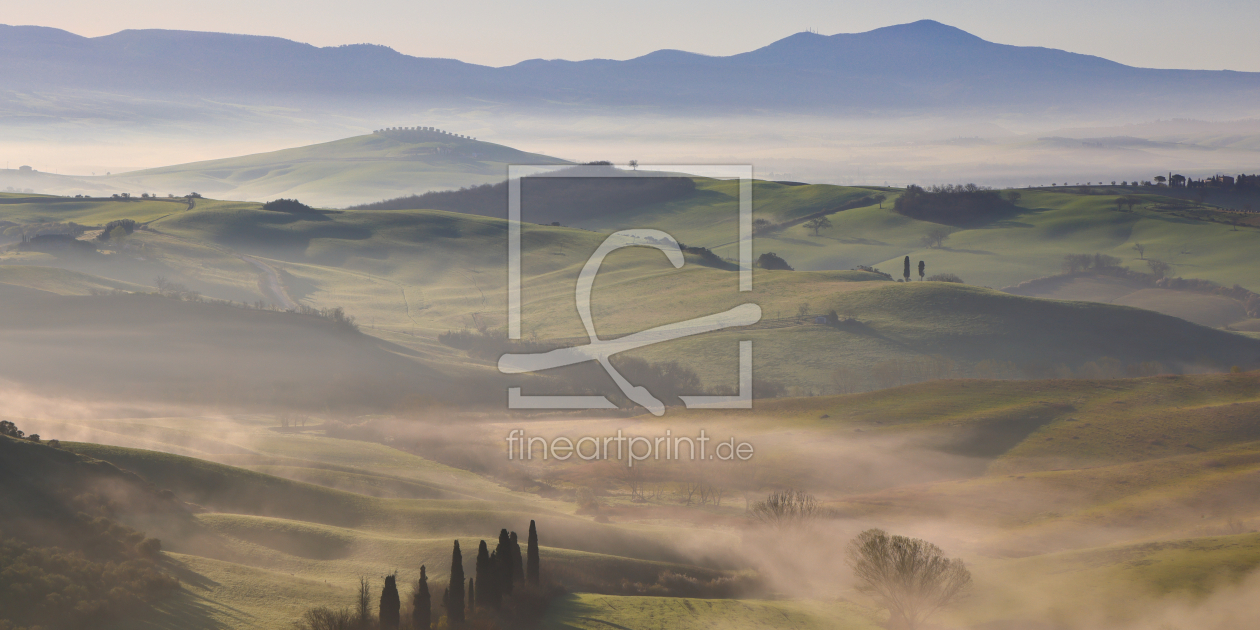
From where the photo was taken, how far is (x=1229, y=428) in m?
75.4

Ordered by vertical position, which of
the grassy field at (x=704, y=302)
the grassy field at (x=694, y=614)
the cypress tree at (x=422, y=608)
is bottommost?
the grassy field at (x=694, y=614)

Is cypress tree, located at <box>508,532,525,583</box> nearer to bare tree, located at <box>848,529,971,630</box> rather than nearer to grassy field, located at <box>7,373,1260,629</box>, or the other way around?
grassy field, located at <box>7,373,1260,629</box>

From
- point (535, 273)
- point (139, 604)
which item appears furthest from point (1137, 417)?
point (535, 273)

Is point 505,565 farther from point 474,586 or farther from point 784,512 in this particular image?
point 784,512

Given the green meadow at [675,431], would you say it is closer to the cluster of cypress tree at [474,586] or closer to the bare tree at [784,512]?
the bare tree at [784,512]

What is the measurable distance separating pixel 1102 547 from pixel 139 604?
152ft

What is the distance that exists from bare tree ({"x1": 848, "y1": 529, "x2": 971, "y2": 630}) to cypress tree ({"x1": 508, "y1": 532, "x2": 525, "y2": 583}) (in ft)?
52.5

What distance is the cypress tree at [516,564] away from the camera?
45.8 meters

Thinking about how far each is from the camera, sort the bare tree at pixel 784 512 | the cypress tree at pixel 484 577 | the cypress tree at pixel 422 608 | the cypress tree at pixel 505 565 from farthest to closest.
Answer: the bare tree at pixel 784 512 < the cypress tree at pixel 505 565 < the cypress tree at pixel 484 577 < the cypress tree at pixel 422 608

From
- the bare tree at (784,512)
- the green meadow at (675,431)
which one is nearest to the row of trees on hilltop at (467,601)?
the green meadow at (675,431)

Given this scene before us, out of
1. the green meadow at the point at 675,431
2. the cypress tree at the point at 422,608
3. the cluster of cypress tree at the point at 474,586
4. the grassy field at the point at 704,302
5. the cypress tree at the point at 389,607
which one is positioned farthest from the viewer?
the grassy field at the point at 704,302

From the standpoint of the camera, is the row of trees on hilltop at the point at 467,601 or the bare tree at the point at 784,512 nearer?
the row of trees on hilltop at the point at 467,601

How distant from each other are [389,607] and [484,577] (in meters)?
5.55

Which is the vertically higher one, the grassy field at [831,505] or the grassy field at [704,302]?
the grassy field at [704,302]
